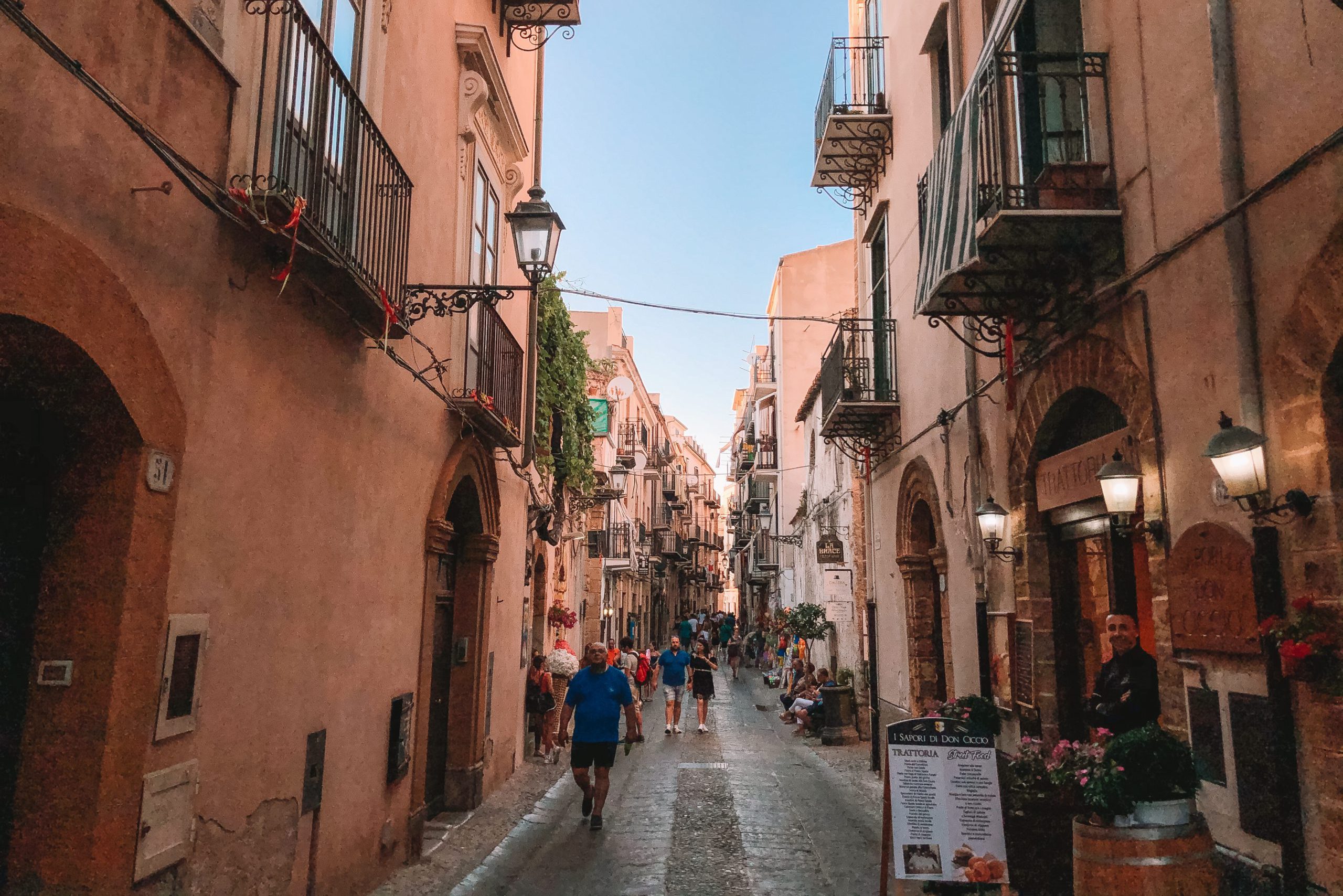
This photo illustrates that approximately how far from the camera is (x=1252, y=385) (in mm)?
4602

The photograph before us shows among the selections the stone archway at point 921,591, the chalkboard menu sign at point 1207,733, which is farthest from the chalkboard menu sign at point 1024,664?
the stone archway at point 921,591

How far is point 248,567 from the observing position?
4.73 metres

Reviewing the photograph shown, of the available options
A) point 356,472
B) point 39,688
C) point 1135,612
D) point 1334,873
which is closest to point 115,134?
point 39,688

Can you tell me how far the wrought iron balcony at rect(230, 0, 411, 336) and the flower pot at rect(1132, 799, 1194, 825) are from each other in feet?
15.7

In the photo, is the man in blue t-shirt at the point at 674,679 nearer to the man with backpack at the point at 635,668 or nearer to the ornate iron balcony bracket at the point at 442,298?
the man with backpack at the point at 635,668

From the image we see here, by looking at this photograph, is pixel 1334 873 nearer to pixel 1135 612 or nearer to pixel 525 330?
pixel 1135 612

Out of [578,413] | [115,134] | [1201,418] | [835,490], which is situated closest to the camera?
[115,134]

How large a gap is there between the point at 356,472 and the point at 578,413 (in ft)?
29.5

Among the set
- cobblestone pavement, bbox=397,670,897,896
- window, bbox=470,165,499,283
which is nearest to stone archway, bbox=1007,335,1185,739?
cobblestone pavement, bbox=397,670,897,896

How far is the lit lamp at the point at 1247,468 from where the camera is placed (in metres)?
4.33

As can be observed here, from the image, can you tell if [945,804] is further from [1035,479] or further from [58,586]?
[58,586]

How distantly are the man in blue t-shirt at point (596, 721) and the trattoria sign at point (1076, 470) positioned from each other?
4.05 m

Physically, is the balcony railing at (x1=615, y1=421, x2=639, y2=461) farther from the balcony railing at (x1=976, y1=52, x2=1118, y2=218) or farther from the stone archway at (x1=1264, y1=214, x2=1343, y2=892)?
the stone archway at (x1=1264, y1=214, x2=1343, y2=892)

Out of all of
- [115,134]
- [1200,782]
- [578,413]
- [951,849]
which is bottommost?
[951,849]
